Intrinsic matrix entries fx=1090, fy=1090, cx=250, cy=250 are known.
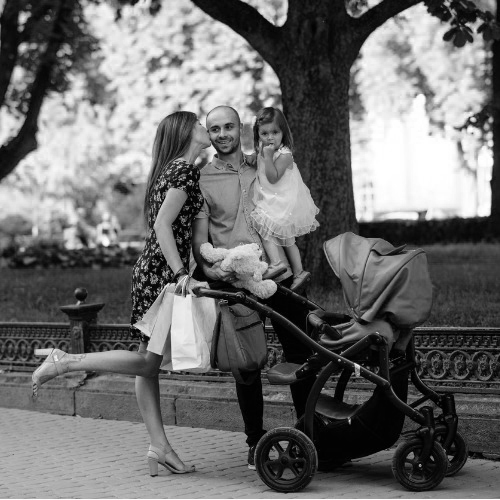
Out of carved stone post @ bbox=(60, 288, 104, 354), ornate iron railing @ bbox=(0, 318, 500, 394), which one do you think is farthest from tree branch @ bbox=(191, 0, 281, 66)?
ornate iron railing @ bbox=(0, 318, 500, 394)

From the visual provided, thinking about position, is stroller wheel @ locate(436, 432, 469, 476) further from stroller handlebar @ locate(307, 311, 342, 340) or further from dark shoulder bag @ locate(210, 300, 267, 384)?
dark shoulder bag @ locate(210, 300, 267, 384)

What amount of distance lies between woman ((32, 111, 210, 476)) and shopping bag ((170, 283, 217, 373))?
17cm

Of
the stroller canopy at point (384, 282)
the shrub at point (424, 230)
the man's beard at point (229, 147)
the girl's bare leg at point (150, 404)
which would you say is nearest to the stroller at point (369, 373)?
the stroller canopy at point (384, 282)

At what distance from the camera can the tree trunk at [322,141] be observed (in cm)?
1092

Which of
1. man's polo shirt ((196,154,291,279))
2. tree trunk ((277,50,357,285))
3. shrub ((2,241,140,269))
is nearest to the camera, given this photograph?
man's polo shirt ((196,154,291,279))

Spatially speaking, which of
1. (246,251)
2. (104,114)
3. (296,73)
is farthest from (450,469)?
(104,114)

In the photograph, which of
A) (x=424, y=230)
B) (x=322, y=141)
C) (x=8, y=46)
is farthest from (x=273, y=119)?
(x=424, y=230)

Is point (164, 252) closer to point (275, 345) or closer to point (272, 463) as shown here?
point (272, 463)

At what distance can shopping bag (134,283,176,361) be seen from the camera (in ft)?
20.5

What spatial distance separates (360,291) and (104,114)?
101 ft

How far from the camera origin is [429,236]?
87.4ft

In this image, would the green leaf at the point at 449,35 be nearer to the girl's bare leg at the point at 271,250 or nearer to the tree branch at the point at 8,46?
the girl's bare leg at the point at 271,250

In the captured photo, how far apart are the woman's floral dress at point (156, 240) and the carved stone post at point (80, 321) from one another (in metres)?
2.76

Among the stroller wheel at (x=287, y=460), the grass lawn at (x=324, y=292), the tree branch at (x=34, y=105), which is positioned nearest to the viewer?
the stroller wheel at (x=287, y=460)
